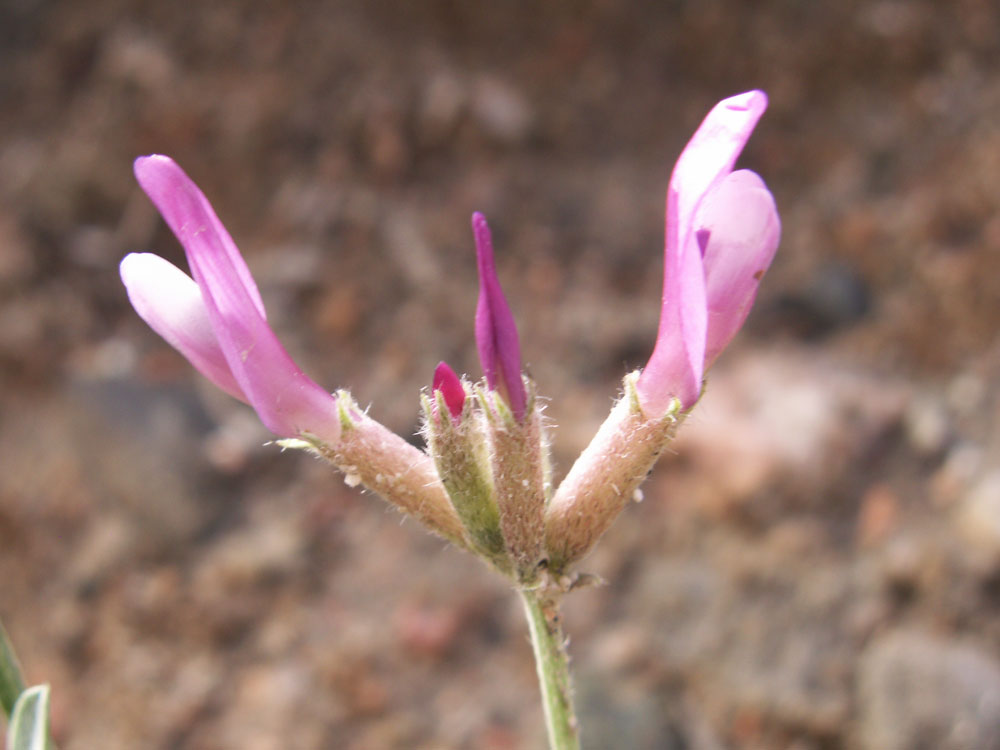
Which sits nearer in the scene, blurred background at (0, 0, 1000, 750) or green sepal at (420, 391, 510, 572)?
green sepal at (420, 391, 510, 572)

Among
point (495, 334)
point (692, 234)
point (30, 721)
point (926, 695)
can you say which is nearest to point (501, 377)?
point (495, 334)

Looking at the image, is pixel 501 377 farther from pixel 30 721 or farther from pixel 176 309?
pixel 30 721

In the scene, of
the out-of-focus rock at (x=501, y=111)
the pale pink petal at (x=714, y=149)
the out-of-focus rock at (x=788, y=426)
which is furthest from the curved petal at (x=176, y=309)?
the out-of-focus rock at (x=501, y=111)

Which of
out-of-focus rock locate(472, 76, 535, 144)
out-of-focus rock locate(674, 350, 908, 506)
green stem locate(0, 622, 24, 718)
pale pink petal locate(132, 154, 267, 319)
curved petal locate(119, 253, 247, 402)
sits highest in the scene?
out-of-focus rock locate(472, 76, 535, 144)

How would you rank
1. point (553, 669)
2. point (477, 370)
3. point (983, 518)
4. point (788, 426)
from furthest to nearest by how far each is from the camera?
point (477, 370) < point (788, 426) < point (983, 518) < point (553, 669)

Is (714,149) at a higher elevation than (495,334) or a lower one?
higher

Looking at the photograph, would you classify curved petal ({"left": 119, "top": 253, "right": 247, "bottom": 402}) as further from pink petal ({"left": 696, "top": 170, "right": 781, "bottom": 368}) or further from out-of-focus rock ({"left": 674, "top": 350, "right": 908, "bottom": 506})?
out-of-focus rock ({"left": 674, "top": 350, "right": 908, "bottom": 506})

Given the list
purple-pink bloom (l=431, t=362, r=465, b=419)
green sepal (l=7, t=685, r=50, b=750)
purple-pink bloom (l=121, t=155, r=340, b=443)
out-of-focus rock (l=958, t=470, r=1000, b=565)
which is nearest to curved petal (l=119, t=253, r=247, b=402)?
purple-pink bloom (l=121, t=155, r=340, b=443)

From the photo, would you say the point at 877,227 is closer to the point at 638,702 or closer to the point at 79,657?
the point at 638,702
